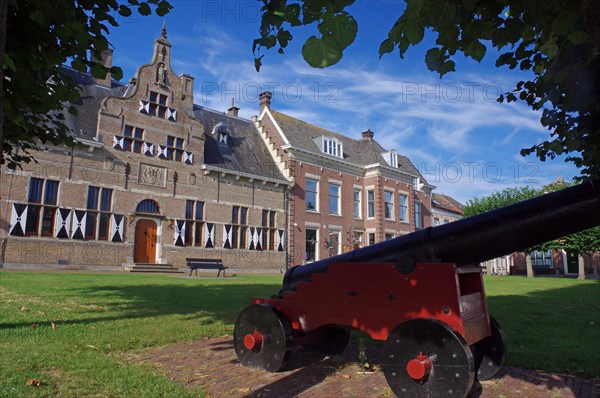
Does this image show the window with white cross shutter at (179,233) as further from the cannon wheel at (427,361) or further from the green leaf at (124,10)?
the cannon wheel at (427,361)

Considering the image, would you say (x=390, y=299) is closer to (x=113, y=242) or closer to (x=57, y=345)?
(x=57, y=345)

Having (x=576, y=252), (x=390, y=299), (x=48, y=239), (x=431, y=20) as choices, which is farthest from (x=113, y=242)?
(x=576, y=252)

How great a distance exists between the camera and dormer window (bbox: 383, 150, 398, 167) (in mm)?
33812

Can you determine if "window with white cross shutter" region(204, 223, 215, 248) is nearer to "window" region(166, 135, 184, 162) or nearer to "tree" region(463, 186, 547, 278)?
"window" region(166, 135, 184, 162)

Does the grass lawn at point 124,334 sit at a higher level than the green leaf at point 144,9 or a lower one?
lower

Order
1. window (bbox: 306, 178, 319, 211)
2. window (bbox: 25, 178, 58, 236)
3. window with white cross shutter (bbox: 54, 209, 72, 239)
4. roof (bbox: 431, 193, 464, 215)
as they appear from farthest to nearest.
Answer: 1. roof (bbox: 431, 193, 464, 215)
2. window (bbox: 306, 178, 319, 211)
3. window with white cross shutter (bbox: 54, 209, 72, 239)
4. window (bbox: 25, 178, 58, 236)

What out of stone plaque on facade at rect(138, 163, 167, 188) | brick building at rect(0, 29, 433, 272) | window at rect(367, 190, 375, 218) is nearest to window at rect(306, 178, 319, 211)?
brick building at rect(0, 29, 433, 272)

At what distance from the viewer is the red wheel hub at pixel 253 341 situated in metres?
3.99

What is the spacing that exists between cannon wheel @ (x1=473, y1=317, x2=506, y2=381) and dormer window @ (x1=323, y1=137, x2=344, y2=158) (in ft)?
84.8

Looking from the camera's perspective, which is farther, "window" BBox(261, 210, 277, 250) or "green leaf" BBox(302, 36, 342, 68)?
"window" BBox(261, 210, 277, 250)

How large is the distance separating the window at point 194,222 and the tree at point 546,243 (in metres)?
22.0

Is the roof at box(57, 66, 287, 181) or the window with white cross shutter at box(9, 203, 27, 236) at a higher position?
the roof at box(57, 66, 287, 181)

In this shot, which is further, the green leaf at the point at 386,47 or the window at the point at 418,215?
the window at the point at 418,215

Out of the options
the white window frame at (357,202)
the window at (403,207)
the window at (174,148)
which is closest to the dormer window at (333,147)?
the white window frame at (357,202)
